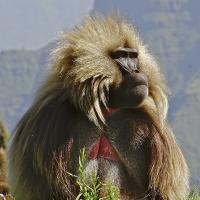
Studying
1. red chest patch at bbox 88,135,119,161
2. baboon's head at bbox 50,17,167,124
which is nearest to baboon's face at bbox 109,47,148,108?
baboon's head at bbox 50,17,167,124

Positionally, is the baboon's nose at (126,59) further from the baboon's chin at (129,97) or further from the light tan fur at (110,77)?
the baboon's chin at (129,97)

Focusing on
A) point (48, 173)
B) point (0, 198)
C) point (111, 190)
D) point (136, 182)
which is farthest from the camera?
point (0, 198)

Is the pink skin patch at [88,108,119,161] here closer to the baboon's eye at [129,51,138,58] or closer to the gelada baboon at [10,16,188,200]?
the gelada baboon at [10,16,188,200]

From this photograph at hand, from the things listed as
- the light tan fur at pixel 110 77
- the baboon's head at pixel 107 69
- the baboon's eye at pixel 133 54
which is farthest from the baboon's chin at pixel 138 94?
the baboon's eye at pixel 133 54

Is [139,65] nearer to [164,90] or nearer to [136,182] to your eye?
[164,90]

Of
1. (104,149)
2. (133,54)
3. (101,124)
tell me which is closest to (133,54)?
(133,54)

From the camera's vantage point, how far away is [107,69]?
5465mm

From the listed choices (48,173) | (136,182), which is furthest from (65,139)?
(136,182)

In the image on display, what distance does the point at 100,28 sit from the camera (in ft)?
18.1

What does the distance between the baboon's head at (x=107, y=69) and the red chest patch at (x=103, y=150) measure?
6.8 inches

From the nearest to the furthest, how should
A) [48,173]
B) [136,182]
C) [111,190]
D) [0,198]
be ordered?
[111,190] < [48,173] < [136,182] < [0,198]

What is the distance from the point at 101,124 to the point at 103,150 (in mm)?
203

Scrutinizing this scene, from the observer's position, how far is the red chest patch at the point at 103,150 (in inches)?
216

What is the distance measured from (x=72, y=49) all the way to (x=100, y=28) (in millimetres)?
258
